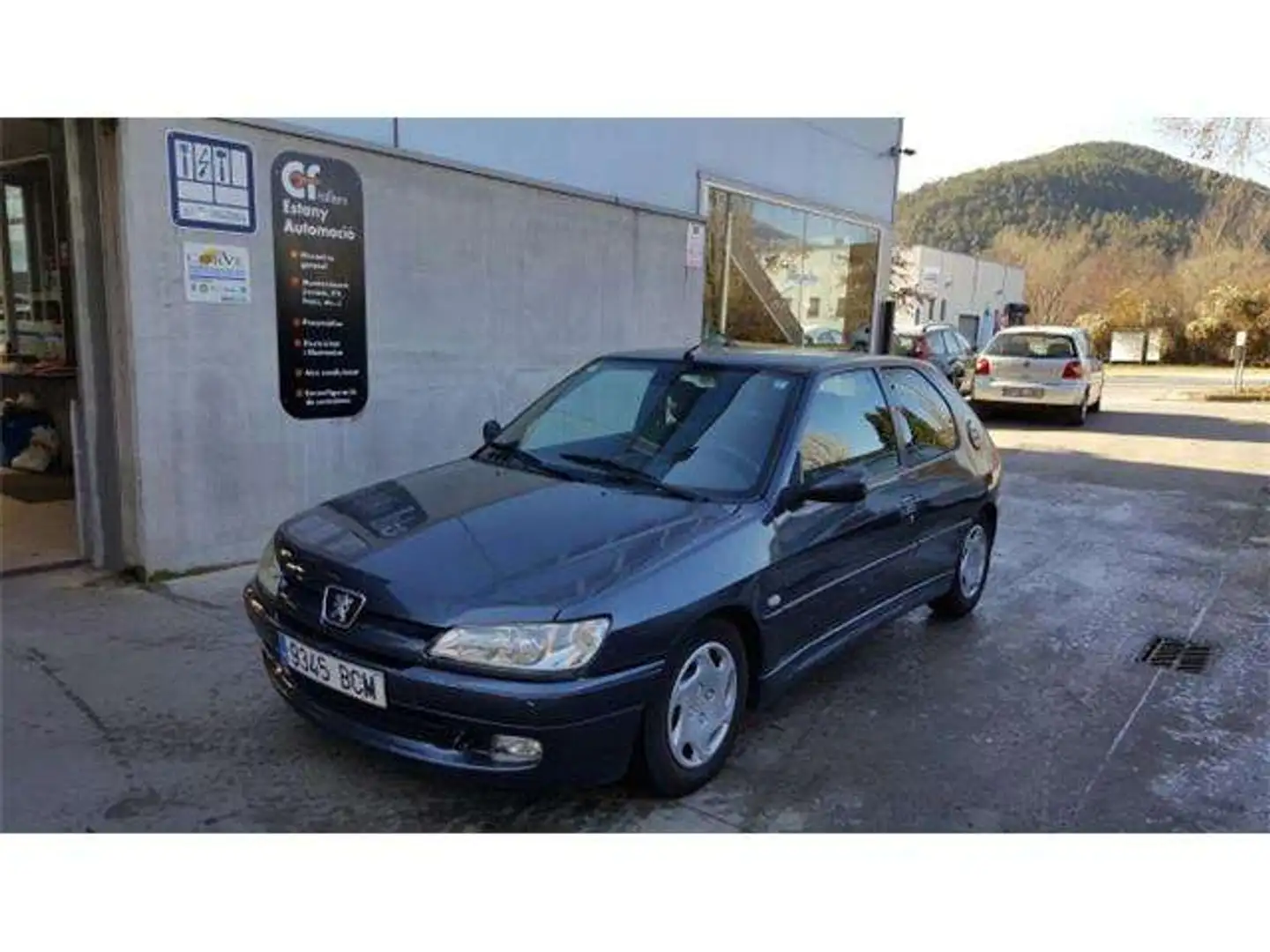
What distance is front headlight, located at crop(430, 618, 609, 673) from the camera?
2654 mm

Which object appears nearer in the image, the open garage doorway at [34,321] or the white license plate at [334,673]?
the white license plate at [334,673]

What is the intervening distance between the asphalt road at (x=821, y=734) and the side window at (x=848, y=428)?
41.9 inches

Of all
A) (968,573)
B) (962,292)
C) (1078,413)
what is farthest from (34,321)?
(962,292)

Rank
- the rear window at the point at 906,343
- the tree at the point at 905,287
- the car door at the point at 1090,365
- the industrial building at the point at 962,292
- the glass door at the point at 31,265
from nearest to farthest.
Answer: the glass door at the point at 31,265 → the car door at the point at 1090,365 → the rear window at the point at 906,343 → the tree at the point at 905,287 → the industrial building at the point at 962,292

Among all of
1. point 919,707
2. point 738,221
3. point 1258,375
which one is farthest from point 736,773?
point 1258,375

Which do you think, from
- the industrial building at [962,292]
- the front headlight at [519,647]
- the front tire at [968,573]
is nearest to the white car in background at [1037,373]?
the front tire at [968,573]

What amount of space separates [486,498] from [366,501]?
0.51 m

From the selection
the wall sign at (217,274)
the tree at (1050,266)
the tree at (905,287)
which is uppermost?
the tree at (1050,266)

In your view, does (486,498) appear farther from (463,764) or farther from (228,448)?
(228,448)

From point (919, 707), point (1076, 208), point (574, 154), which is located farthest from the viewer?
point (1076, 208)

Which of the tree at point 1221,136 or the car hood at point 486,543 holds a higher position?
the tree at point 1221,136

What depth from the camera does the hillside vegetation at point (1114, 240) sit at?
34594 mm

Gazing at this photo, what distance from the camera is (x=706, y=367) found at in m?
4.07

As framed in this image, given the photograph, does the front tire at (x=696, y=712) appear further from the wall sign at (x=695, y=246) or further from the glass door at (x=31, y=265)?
the glass door at (x=31, y=265)
